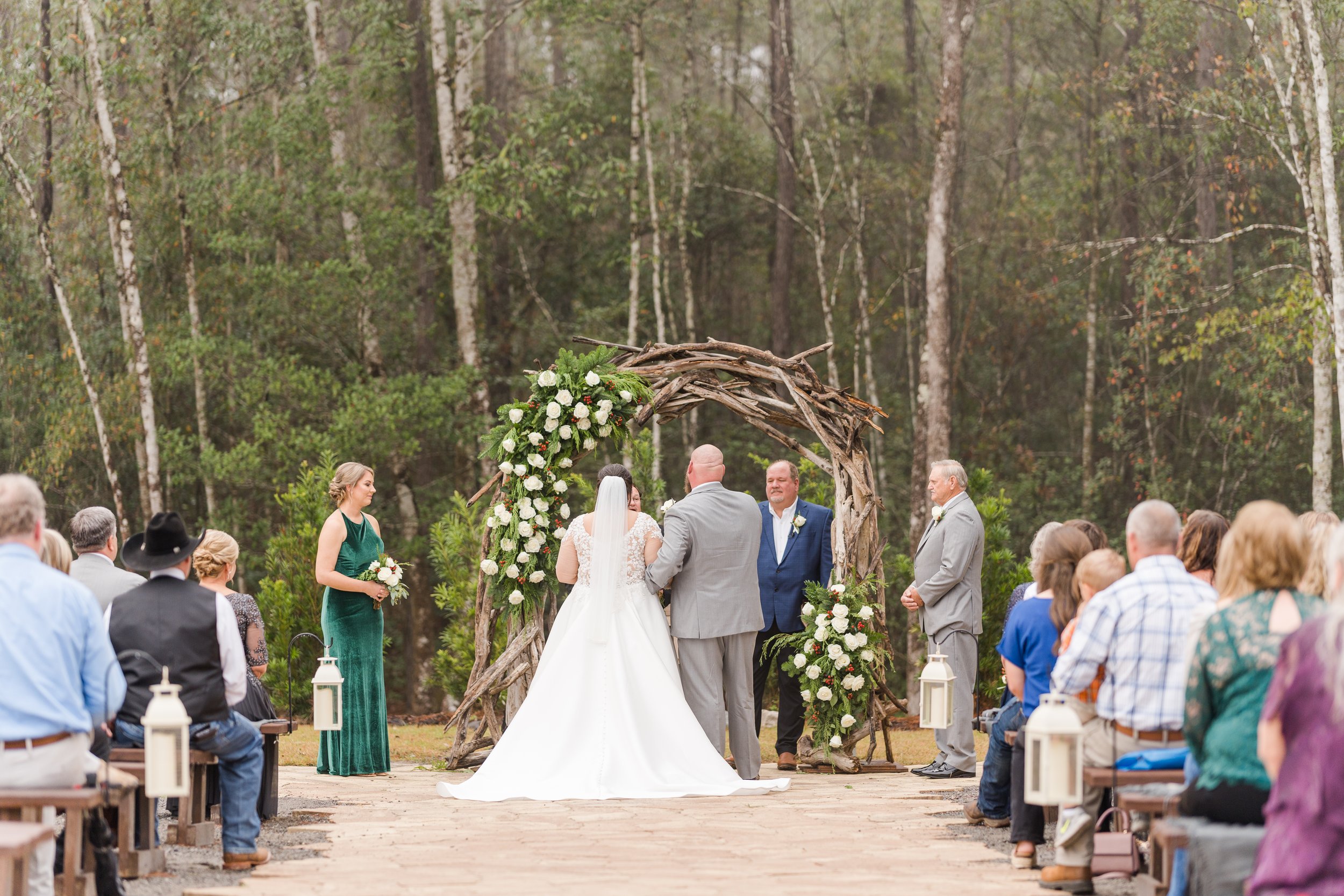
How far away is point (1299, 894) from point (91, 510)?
480 cm

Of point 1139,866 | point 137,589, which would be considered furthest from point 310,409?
point 1139,866

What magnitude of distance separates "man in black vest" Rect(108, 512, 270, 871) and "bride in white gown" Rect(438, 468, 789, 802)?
6.57 feet

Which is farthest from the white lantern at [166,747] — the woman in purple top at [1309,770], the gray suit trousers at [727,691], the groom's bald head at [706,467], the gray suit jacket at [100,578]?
the groom's bald head at [706,467]

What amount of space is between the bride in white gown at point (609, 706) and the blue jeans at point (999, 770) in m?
1.61

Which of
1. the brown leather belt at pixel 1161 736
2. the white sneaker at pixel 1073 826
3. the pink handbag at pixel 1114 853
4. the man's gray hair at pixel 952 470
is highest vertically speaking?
the man's gray hair at pixel 952 470

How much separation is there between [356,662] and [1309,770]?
610cm

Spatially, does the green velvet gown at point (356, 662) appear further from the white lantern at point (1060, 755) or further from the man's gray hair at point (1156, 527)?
the man's gray hair at point (1156, 527)

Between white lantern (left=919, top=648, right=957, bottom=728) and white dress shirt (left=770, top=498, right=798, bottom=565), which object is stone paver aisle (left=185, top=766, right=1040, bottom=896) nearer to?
white lantern (left=919, top=648, right=957, bottom=728)

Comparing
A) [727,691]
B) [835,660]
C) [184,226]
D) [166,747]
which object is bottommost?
[727,691]

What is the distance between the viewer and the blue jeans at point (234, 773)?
5492 millimetres

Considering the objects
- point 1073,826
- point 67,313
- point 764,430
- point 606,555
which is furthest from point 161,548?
point 67,313

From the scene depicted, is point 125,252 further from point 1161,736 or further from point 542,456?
point 1161,736

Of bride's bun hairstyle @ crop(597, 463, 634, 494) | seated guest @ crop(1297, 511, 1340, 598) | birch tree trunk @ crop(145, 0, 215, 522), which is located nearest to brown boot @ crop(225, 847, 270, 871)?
bride's bun hairstyle @ crop(597, 463, 634, 494)

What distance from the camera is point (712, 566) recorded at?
322 inches
